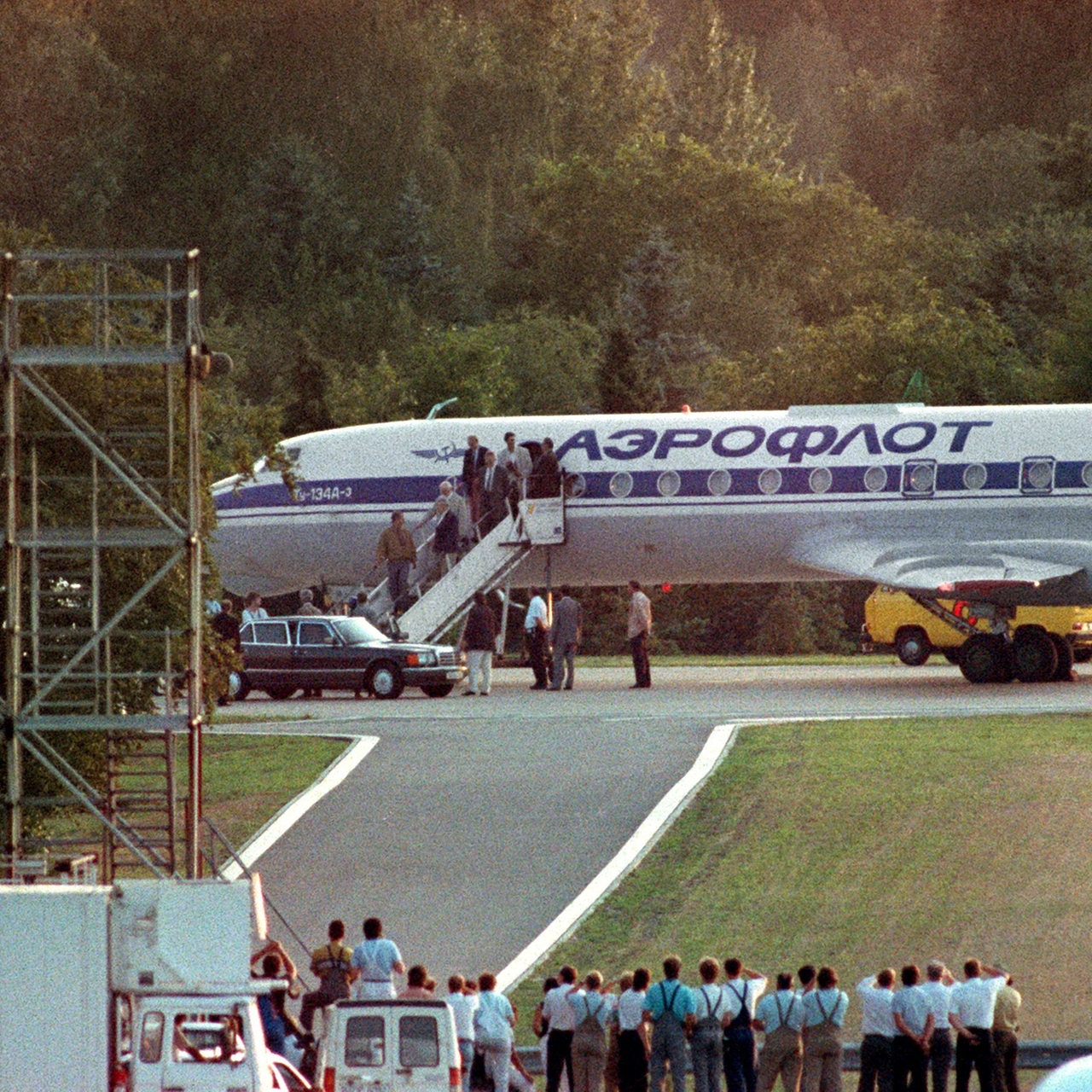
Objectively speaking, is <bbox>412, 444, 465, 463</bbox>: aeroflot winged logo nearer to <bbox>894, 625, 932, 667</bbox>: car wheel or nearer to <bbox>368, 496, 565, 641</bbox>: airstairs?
<bbox>368, 496, 565, 641</bbox>: airstairs

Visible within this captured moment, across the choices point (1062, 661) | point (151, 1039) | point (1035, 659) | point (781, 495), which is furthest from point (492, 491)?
point (151, 1039)

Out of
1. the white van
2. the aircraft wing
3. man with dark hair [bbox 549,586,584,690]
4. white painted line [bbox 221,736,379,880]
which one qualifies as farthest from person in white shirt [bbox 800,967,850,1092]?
man with dark hair [bbox 549,586,584,690]

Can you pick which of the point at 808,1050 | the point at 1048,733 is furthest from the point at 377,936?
the point at 1048,733

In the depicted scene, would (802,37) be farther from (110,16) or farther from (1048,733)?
(1048,733)

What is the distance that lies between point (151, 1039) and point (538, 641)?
89.5 ft

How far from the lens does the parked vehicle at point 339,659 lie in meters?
42.1

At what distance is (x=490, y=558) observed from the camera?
4412 cm

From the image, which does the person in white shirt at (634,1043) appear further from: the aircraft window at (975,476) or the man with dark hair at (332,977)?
the aircraft window at (975,476)

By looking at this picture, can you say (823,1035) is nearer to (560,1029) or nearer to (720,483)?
(560,1029)

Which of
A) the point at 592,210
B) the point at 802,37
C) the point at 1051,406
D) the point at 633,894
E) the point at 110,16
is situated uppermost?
the point at 802,37

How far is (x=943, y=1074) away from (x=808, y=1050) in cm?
101

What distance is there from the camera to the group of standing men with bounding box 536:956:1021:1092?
18734 millimetres

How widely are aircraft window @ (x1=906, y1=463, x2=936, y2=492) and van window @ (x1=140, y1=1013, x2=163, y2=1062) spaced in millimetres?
27772

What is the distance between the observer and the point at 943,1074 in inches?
743
